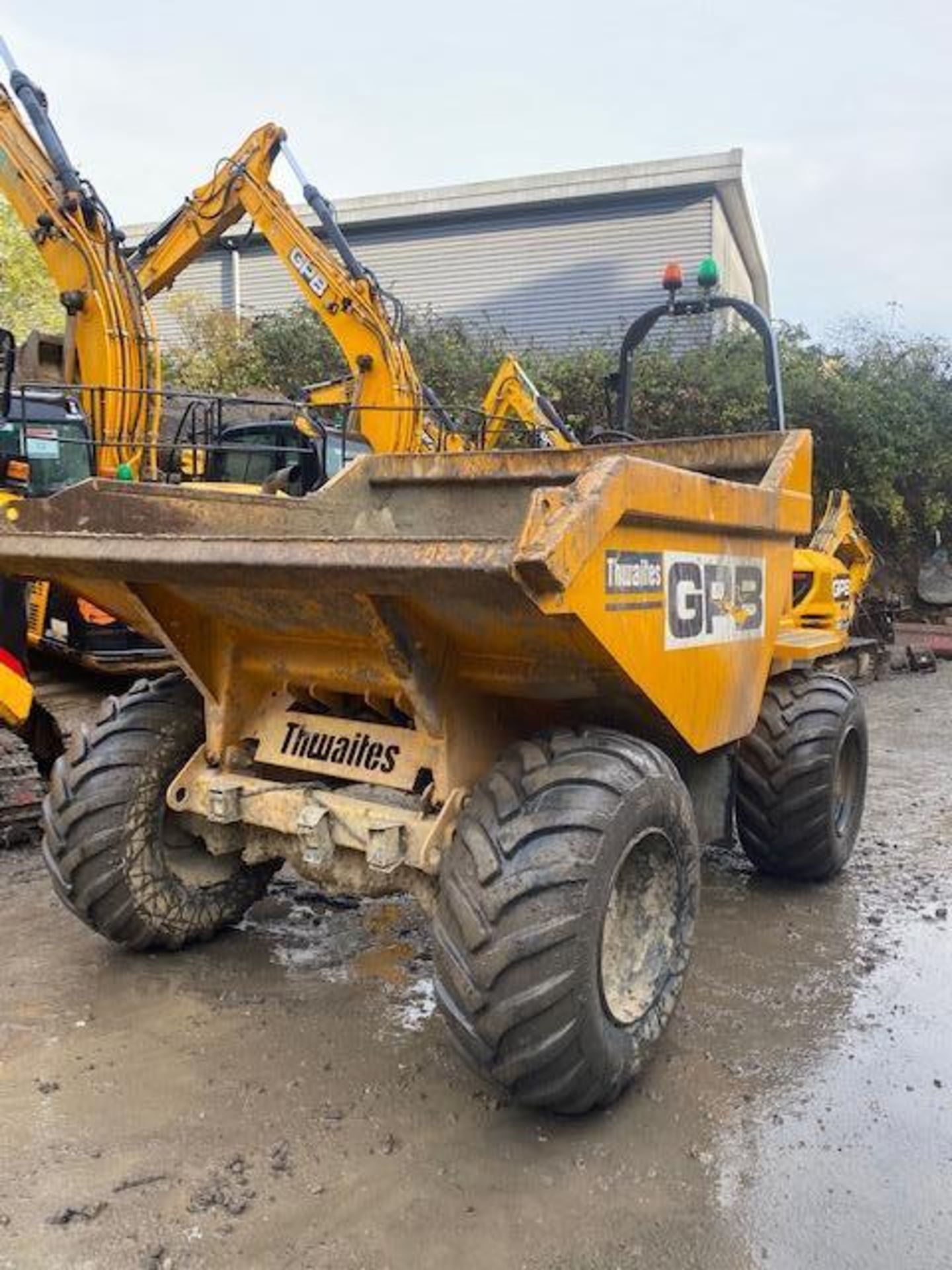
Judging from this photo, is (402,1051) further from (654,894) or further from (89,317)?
(89,317)

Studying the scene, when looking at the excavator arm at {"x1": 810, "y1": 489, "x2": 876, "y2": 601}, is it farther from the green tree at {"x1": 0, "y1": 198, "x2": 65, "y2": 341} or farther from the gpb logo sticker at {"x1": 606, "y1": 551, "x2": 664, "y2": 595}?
the green tree at {"x1": 0, "y1": 198, "x2": 65, "y2": 341}

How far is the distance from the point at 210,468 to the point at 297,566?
20.5ft

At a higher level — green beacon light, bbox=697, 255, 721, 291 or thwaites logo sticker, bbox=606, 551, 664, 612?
green beacon light, bbox=697, 255, 721, 291

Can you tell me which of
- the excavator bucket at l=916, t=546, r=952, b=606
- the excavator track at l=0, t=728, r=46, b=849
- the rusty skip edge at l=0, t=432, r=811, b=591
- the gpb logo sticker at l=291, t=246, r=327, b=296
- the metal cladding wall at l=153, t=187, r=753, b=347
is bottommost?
the excavator track at l=0, t=728, r=46, b=849

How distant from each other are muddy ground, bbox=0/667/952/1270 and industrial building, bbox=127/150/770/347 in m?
15.7

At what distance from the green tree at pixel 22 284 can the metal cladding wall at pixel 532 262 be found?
3.81 metres

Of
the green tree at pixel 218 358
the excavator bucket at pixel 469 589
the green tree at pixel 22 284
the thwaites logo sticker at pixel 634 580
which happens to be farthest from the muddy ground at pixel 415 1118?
the green tree at pixel 22 284

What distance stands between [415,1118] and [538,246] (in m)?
20.0

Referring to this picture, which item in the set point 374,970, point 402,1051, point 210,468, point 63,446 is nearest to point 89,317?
point 210,468

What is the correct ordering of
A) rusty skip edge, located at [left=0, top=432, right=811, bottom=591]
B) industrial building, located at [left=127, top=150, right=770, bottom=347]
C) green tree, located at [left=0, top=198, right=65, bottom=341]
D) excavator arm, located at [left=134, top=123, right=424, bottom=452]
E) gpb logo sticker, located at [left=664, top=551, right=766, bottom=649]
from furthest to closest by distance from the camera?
green tree, located at [left=0, top=198, right=65, bottom=341] < industrial building, located at [left=127, top=150, right=770, bottom=347] < excavator arm, located at [left=134, top=123, right=424, bottom=452] < gpb logo sticker, located at [left=664, top=551, right=766, bottom=649] < rusty skip edge, located at [left=0, top=432, right=811, bottom=591]

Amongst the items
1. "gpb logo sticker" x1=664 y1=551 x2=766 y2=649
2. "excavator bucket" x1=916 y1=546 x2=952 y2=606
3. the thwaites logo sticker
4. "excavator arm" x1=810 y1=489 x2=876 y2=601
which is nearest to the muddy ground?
"gpb logo sticker" x1=664 y1=551 x2=766 y2=649

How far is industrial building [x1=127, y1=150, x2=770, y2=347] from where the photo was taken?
19.7m

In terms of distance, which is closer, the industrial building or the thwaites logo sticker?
the thwaites logo sticker

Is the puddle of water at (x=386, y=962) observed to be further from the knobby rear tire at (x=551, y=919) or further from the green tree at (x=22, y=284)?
the green tree at (x=22, y=284)
